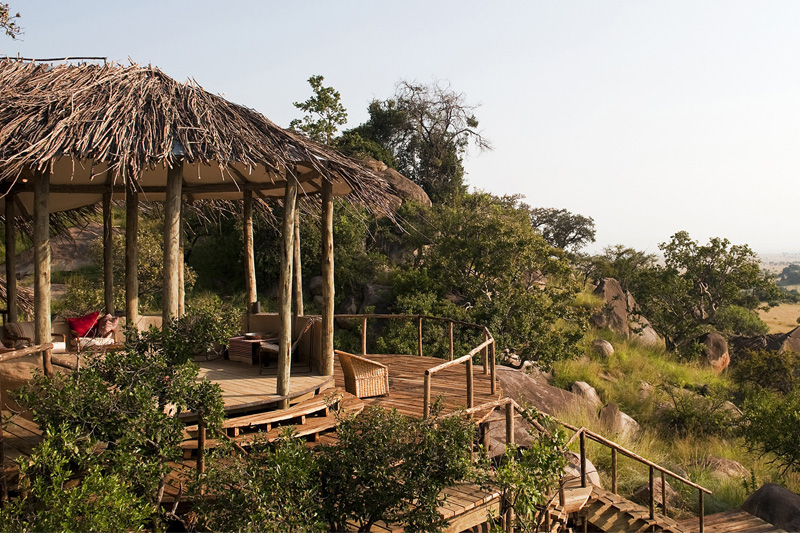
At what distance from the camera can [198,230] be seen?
2591 centimetres

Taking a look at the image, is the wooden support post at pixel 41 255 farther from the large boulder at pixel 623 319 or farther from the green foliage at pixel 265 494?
the large boulder at pixel 623 319

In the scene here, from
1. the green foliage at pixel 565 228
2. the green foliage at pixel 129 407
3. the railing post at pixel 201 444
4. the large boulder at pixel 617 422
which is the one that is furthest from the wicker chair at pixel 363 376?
the green foliage at pixel 565 228

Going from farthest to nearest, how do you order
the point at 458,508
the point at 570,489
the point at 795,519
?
the point at 795,519 → the point at 570,489 → the point at 458,508

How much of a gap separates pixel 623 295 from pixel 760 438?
14635mm

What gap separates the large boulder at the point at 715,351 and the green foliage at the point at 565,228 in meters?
14.4

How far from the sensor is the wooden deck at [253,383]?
7639 millimetres

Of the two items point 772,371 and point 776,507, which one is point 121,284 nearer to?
point 776,507

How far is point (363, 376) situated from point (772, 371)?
1539cm

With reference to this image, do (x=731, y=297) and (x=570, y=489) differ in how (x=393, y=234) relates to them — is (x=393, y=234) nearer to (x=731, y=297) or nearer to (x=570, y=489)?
(x=731, y=297)

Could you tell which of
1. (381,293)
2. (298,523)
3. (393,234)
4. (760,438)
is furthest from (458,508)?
(393,234)

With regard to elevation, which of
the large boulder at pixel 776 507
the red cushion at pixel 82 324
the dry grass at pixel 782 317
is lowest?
the large boulder at pixel 776 507

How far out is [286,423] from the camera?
7.75 m

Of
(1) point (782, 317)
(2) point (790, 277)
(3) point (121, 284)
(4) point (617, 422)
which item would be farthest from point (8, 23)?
(2) point (790, 277)

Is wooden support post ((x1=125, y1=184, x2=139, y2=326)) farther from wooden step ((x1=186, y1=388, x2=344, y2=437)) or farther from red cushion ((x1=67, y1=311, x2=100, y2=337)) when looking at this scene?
wooden step ((x1=186, y1=388, x2=344, y2=437))
